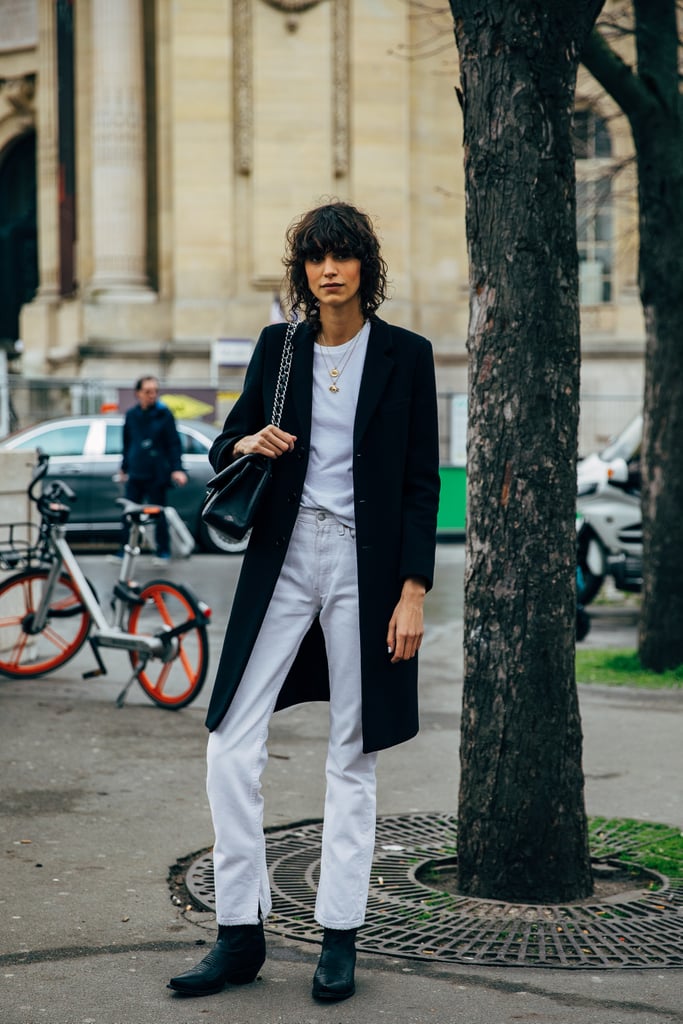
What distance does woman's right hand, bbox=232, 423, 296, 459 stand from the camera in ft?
13.0

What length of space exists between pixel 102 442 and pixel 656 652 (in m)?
10.1

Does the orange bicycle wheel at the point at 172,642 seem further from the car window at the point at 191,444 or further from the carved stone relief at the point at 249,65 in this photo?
the carved stone relief at the point at 249,65

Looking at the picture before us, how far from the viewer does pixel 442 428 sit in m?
25.3

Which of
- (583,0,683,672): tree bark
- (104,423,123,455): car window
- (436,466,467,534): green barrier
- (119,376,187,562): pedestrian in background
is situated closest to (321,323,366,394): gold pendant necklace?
(583,0,683,672): tree bark

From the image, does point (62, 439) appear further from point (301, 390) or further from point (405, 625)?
point (405, 625)

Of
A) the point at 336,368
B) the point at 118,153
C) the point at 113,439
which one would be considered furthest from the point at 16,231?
the point at 336,368

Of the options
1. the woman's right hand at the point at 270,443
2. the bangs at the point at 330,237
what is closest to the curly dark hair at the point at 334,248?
the bangs at the point at 330,237

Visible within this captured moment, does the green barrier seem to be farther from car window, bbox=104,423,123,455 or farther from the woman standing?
the woman standing

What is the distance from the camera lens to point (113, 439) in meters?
18.4

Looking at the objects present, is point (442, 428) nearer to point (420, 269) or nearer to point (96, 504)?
point (420, 269)

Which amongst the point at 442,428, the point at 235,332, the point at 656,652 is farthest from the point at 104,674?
the point at 235,332

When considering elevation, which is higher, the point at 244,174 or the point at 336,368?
the point at 244,174

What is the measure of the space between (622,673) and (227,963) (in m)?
6.00

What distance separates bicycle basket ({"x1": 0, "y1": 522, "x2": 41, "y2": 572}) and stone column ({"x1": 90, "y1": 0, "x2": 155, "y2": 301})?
19723mm
